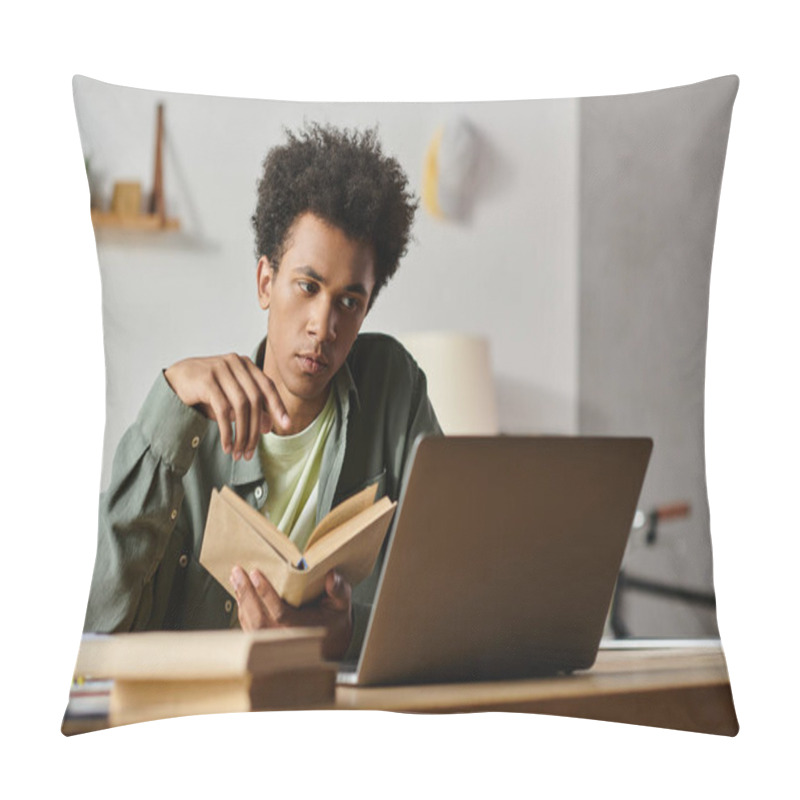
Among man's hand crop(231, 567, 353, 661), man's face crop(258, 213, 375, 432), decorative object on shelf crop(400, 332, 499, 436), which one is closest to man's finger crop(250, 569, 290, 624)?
man's hand crop(231, 567, 353, 661)

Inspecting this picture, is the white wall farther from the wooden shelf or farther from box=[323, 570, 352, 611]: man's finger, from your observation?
box=[323, 570, 352, 611]: man's finger

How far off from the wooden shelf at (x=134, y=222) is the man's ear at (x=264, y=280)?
0.49ft

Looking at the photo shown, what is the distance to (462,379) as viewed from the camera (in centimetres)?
165

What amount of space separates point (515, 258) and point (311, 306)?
1.13ft

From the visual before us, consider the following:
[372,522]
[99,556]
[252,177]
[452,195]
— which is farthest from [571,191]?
[99,556]

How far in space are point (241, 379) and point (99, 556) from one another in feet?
1.24

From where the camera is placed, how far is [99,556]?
1691 millimetres

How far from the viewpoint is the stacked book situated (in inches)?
64.1

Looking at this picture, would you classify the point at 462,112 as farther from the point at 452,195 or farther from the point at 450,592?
the point at 450,592

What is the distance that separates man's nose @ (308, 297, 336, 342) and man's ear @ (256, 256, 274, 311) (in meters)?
0.08

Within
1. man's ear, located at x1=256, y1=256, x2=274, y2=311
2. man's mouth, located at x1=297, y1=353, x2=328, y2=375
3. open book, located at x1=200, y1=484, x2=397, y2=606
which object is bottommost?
open book, located at x1=200, y1=484, x2=397, y2=606

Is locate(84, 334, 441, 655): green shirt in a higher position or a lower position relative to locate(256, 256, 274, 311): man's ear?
lower

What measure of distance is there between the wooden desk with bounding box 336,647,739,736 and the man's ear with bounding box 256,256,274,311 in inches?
25.4

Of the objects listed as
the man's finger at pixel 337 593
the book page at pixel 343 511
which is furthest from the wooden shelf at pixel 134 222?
the man's finger at pixel 337 593
